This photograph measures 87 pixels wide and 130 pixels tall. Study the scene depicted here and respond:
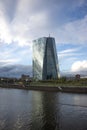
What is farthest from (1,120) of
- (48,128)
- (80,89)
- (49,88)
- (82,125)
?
(49,88)

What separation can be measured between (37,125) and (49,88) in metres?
113

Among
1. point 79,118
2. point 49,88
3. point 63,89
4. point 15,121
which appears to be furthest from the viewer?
point 49,88

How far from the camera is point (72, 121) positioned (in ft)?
145

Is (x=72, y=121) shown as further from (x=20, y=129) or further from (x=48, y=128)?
(x=20, y=129)

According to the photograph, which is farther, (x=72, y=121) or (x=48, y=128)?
(x=72, y=121)

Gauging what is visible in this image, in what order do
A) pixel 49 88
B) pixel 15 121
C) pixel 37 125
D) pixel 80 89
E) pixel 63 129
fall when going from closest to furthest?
pixel 63 129
pixel 37 125
pixel 15 121
pixel 80 89
pixel 49 88

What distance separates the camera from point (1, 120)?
44.4m

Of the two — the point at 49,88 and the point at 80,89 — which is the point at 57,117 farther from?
the point at 49,88

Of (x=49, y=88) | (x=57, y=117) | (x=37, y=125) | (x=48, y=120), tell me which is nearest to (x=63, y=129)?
(x=37, y=125)

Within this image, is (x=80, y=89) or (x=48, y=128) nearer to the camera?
(x=48, y=128)

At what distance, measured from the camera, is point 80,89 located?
127 meters

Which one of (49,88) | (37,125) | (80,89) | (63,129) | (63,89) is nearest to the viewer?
(63,129)

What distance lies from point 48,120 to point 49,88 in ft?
357

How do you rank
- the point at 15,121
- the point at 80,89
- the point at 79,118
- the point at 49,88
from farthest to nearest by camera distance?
the point at 49,88 < the point at 80,89 < the point at 79,118 < the point at 15,121
